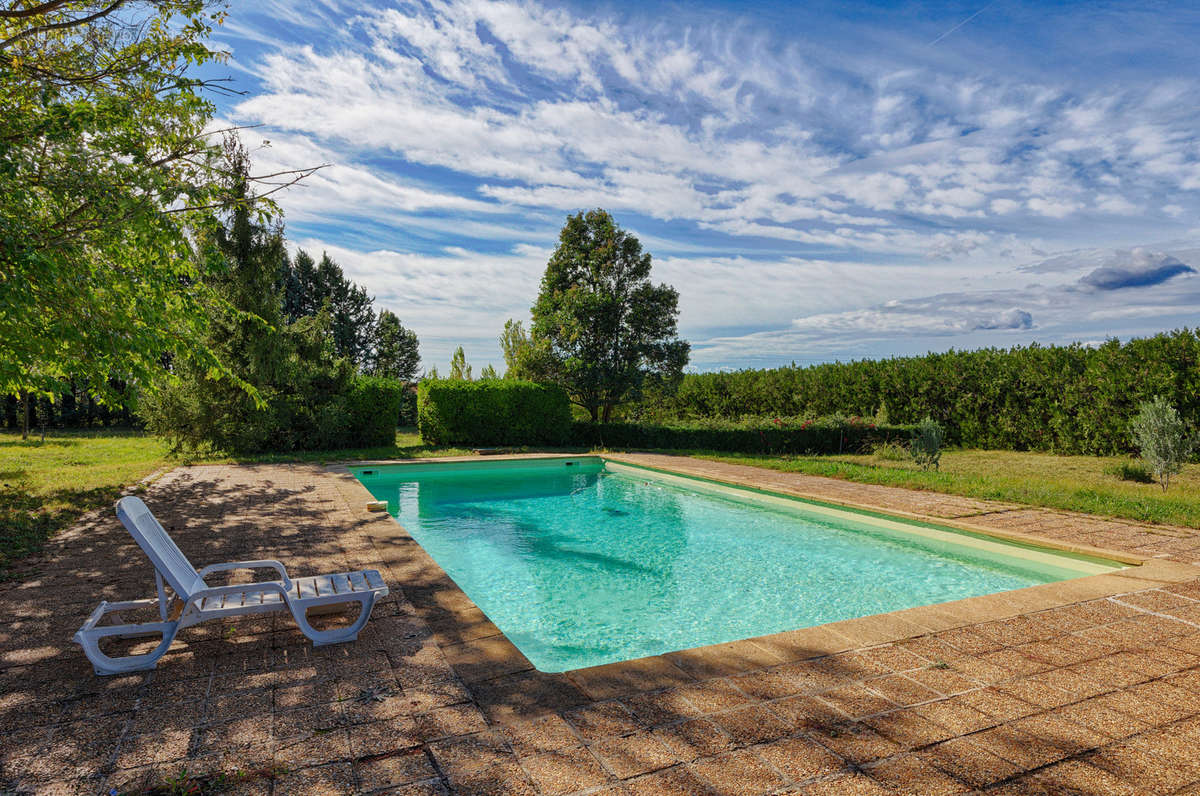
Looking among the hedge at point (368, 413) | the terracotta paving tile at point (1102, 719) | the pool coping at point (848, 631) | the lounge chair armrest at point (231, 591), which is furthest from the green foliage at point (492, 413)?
the terracotta paving tile at point (1102, 719)

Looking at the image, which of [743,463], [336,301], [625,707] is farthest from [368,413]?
[336,301]

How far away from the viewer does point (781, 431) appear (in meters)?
17.3

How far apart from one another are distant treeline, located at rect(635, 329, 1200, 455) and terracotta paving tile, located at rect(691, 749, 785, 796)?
16.3 m

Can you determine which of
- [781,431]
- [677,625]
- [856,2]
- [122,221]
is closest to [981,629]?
[677,625]

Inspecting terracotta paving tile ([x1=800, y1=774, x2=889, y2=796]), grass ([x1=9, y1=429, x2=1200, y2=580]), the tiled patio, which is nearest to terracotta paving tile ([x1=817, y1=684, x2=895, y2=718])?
the tiled patio

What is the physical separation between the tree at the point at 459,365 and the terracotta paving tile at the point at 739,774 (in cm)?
2717

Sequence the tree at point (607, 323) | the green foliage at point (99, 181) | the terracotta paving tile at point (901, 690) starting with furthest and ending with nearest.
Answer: the tree at point (607, 323) < the green foliage at point (99, 181) < the terracotta paving tile at point (901, 690)

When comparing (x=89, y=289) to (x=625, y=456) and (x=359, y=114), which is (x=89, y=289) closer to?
(x=359, y=114)

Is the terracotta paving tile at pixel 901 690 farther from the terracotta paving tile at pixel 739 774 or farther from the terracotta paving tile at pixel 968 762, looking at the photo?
the terracotta paving tile at pixel 739 774

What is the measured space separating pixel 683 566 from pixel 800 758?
512 cm

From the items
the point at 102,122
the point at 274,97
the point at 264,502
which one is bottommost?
the point at 264,502

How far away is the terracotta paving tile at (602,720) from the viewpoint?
8.68 ft

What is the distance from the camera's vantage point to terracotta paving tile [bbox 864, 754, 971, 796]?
7.45 feet

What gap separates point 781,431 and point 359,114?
43.7 feet
